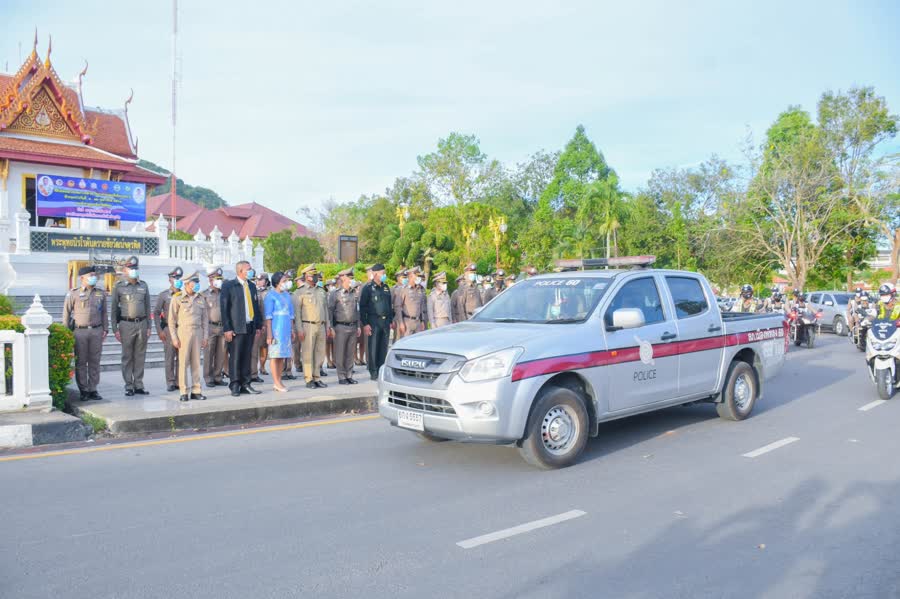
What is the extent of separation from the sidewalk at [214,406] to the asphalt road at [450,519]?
2.55 feet

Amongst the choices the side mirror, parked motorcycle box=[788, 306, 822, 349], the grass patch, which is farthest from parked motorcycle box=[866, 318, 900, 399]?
the grass patch

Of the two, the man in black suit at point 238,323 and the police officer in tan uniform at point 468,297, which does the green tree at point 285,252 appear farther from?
the man in black suit at point 238,323

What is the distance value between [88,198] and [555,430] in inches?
904

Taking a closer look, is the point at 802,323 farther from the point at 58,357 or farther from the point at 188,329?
the point at 58,357

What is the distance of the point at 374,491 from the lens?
5.80 meters

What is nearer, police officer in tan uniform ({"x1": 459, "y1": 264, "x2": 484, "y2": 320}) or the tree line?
police officer in tan uniform ({"x1": 459, "y1": 264, "x2": 484, "y2": 320})

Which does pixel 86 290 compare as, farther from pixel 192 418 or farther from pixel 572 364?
pixel 572 364

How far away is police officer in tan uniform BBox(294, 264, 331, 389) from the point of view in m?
11.2

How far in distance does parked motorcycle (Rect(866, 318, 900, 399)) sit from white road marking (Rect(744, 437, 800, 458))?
3805mm

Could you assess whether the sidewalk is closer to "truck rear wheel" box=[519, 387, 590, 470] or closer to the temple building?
"truck rear wheel" box=[519, 387, 590, 470]

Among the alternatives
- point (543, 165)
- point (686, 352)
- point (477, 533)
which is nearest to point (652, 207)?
point (543, 165)

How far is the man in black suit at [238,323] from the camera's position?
394 inches

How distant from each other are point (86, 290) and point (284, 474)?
5197mm

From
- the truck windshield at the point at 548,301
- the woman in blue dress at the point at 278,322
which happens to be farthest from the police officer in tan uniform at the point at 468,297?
the truck windshield at the point at 548,301
